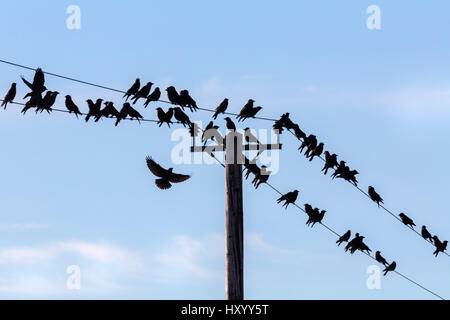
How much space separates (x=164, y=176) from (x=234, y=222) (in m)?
4.20

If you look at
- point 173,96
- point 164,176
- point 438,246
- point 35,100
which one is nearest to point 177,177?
point 164,176

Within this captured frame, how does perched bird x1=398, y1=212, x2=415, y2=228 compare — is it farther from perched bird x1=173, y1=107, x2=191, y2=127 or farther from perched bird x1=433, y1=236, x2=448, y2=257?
perched bird x1=173, y1=107, x2=191, y2=127

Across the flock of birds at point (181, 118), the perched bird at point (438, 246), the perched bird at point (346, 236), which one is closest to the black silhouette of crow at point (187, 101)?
the flock of birds at point (181, 118)

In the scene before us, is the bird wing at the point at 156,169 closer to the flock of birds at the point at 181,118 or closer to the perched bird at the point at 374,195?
the flock of birds at the point at 181,118

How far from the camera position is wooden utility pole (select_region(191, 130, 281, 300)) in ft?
59.8

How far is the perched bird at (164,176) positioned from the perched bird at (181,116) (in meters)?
1.07

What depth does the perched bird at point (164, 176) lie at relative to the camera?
Result: 72.5ft

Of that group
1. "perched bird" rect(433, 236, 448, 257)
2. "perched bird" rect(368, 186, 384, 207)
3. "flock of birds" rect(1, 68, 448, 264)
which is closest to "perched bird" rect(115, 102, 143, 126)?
"flock of birds" rect(1, 68, 448, 264)

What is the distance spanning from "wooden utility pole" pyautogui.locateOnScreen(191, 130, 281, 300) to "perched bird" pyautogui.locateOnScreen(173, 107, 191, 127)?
123 inches

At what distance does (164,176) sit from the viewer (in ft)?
73.3

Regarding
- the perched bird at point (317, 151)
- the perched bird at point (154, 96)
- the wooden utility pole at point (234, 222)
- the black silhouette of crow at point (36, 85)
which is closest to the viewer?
the wooden utility pole at point (234, 222)

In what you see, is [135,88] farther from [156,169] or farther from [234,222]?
[234,222]
